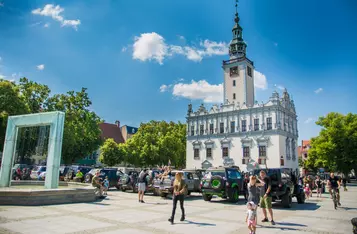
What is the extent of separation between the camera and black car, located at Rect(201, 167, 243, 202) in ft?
54.6

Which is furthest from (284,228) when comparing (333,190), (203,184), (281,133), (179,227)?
(281,133)

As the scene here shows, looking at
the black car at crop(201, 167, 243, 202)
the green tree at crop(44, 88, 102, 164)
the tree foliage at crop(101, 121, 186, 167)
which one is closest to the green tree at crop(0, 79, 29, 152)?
the green tree at crop(44, 88, 102, 164)

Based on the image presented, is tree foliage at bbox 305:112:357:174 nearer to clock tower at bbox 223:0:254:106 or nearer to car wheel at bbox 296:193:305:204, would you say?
clock tower at bbox 223:0:254:106

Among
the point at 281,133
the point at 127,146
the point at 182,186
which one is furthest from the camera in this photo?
the point at 127,146

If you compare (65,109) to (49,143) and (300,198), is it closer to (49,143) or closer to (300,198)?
(49,143)

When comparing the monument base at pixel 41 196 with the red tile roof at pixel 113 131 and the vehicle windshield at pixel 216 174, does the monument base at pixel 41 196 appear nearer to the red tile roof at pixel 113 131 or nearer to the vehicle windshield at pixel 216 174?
the vehicle windshield at pixel 216 174

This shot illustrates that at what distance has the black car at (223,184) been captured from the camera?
16.7 m

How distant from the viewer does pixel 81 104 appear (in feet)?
150

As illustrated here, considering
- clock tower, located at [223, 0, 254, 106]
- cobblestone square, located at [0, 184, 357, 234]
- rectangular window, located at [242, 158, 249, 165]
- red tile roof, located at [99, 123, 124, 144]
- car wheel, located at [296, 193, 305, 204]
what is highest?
clock tower, located at [223, 0, 254, 106]

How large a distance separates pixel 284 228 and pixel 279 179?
584 cm

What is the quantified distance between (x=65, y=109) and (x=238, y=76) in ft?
109

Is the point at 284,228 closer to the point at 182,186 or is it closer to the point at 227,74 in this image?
the point at 182,186

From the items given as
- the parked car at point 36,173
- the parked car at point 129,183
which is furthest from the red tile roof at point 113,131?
the parked car at point 129,183

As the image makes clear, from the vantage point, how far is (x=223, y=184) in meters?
16.7
